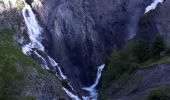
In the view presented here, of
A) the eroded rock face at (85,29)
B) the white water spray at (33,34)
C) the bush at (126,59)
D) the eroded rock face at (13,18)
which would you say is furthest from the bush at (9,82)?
the eroded rock face at (85,29)

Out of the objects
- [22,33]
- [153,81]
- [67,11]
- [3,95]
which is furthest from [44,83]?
[67,11]

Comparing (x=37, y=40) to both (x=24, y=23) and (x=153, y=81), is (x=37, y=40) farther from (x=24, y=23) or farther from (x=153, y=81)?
(x=153, y=81)

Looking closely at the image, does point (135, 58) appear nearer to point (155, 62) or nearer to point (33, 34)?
point (155, 62)

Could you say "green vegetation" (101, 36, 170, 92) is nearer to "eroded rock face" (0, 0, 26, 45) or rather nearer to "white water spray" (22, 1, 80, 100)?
"white water spray" (22, 1, 80, 100)

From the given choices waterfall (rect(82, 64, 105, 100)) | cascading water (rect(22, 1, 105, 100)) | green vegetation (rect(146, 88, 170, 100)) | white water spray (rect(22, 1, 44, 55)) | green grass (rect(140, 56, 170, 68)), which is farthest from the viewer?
white water spray (rect(22, 1, 44, 55))

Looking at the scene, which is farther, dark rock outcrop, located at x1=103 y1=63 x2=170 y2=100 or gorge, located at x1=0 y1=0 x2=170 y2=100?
gorge, located at x1=0 y1=0 x2=170 y2=100

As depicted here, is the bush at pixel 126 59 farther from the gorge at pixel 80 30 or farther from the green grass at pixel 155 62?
the gorge at pixel 80 30

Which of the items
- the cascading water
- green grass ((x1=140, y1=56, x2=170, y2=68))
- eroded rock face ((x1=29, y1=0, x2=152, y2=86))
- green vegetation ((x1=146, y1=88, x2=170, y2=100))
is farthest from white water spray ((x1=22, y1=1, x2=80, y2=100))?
green vegetation ((x1=146, y1=88, x2=170, y2=100))

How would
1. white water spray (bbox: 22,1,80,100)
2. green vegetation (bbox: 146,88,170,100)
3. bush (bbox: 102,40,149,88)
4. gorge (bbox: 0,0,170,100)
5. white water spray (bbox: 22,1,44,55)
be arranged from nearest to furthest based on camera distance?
1. green vegetation (bbox: 146,88,170,100)
2. bush (bbox: 102,40,149,88)
3. gorge (bbox: 0,0,170,100)
4. white water spray (bbox: 22,1,80,100)
5. white water spray (bbox: 22,1,44,55)
